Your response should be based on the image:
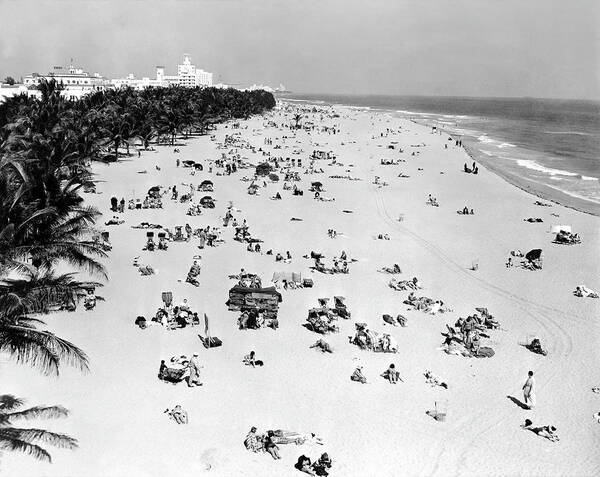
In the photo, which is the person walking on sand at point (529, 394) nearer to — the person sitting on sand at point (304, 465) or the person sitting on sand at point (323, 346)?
the person sitting on sand at point (323, 346)

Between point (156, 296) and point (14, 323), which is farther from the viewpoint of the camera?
point (156, 296)

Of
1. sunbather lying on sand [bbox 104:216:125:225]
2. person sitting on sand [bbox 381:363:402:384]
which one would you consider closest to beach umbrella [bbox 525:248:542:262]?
person sitting on sand [bbox 381:363:402:384]

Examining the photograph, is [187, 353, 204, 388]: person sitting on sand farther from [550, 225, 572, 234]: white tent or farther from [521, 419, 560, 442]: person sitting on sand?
[550, 225, 572, 234]: white tent

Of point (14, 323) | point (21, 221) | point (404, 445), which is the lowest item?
point (404, 445)

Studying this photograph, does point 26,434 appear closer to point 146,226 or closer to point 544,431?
point 544,431

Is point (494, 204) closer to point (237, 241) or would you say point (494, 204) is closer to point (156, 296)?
point (237, 241)

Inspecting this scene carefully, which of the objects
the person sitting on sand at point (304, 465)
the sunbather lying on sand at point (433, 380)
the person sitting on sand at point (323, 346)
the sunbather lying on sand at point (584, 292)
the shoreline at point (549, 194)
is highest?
the shoreline at point (549, 194)

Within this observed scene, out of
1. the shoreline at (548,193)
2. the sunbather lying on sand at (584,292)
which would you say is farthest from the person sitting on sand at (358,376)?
the shoreline at (548,193)

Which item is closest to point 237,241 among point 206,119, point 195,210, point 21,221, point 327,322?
point 195,210
